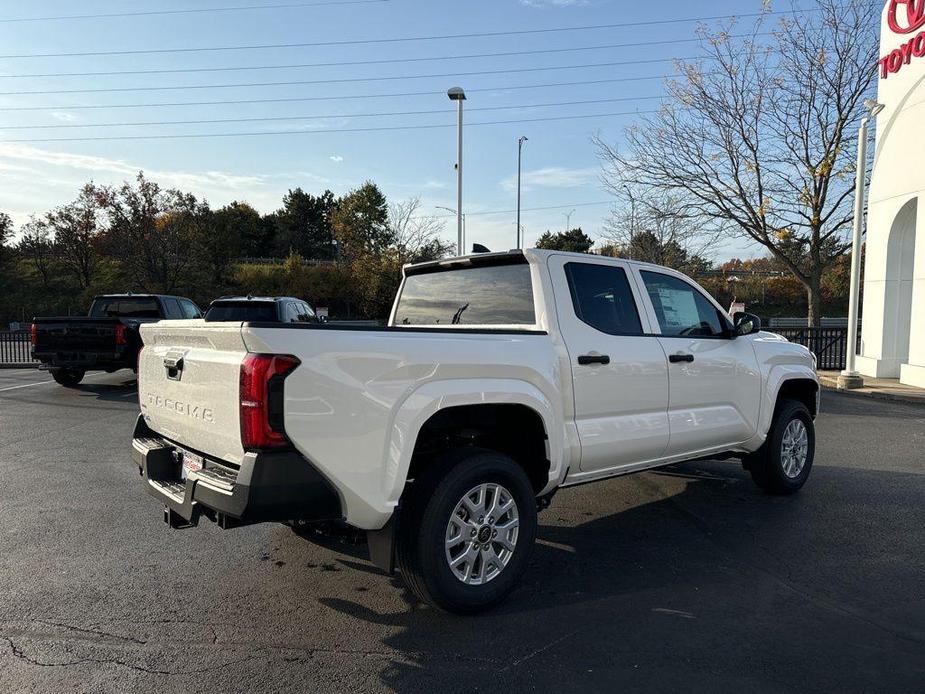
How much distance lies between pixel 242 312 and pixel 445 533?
32.8ft

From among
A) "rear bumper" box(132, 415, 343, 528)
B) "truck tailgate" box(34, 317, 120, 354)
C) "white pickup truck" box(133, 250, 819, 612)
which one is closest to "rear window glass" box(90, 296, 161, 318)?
"truck tailgate" box(34, 317, 120, 354)

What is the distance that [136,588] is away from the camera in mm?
3951

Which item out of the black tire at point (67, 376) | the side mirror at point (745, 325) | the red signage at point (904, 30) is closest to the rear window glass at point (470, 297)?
the side mirror at point (745, 325)

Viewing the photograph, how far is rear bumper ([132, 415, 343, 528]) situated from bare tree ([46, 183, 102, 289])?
131 feet

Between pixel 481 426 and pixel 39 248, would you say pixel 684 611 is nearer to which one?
pixel 481 426

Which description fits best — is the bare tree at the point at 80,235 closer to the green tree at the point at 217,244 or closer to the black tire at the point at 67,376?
the green tree at the point at 217,244

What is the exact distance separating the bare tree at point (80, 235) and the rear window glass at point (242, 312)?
99.9 feet

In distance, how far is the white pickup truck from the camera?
10.1 feet

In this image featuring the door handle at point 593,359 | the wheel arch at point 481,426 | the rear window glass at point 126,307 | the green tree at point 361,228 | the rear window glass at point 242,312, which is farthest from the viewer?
the green tree at point 361,228

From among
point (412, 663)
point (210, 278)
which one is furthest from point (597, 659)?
point (210, 278)

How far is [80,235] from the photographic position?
40156mm

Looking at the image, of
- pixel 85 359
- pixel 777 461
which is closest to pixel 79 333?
pixel 85 359

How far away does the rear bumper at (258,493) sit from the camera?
302 cm

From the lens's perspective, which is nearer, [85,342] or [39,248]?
[85,342]
